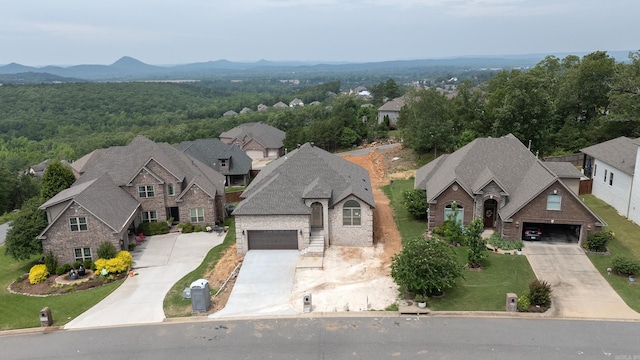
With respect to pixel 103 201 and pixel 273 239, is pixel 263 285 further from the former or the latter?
pixel 103 201

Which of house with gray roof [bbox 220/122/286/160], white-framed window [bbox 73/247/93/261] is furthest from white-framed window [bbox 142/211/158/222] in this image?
house with gray roof [bbox 220/122/286/160]

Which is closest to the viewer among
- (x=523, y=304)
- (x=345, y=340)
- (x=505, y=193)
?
(x=345, y=340)

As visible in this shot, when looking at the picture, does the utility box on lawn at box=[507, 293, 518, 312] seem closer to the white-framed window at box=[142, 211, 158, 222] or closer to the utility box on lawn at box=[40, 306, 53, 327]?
the utility box on lawn at box=[40, 306, 53, 327]

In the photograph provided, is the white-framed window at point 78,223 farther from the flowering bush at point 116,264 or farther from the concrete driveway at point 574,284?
the concrete driveway at point 574,284

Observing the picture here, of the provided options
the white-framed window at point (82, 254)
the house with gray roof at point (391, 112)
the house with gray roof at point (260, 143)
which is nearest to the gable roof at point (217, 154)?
the house with gray roof at point (260, 143)

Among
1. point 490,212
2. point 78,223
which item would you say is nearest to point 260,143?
point 78,223

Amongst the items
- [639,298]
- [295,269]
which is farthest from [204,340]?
[639,298]
